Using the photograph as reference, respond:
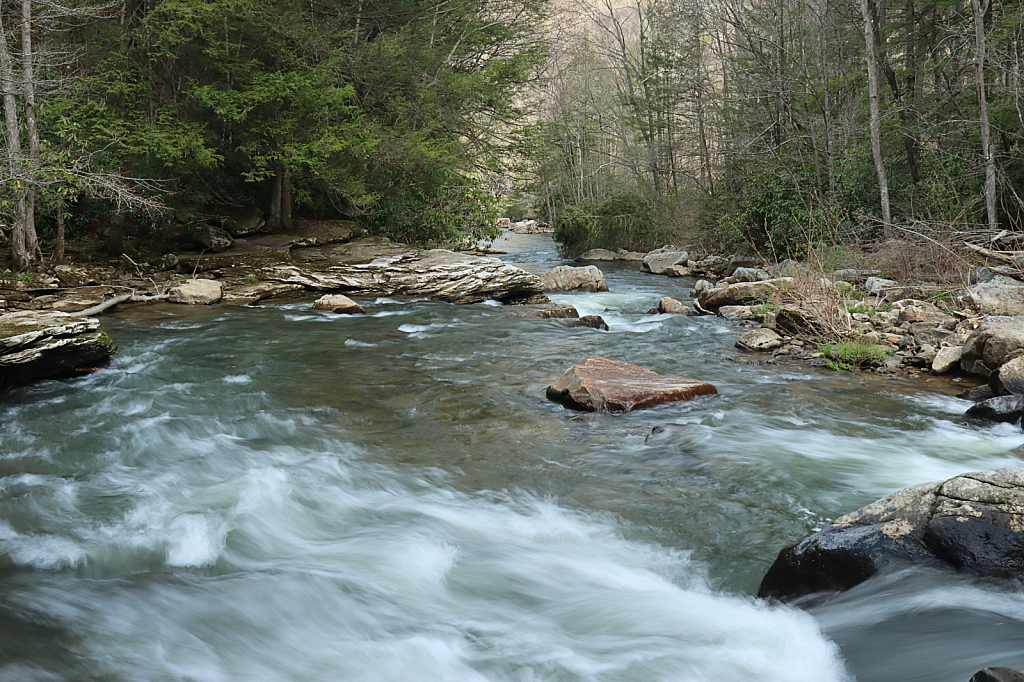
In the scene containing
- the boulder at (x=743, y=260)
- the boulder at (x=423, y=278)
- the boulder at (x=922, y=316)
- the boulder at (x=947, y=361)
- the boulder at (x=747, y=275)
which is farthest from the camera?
the boulder at (x=743, y=260)

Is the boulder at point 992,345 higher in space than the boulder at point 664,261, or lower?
lower

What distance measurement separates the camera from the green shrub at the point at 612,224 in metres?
25.0

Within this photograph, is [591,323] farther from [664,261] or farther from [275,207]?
[664,261]

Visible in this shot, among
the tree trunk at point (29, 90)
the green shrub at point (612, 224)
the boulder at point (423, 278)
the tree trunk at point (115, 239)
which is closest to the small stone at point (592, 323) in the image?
the boulder at point (423, 278)

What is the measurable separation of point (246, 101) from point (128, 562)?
11561 mm

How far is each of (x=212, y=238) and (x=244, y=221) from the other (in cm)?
112

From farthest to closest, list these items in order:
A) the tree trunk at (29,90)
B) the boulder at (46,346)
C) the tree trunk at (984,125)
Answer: the tree trunk at (984,125)
the tree trunk at (29,90)
the boulder at (46,346)

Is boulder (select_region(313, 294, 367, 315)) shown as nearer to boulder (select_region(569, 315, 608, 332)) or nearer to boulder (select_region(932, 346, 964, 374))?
boulder (select_region(569, 315, 608, 332))

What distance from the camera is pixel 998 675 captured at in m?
2.16

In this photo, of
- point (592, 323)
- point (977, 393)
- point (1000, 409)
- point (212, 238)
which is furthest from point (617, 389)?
point (212, 238)

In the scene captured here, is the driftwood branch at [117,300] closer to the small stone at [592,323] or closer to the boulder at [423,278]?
the boulder at [423,278]

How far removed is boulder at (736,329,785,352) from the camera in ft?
29.1

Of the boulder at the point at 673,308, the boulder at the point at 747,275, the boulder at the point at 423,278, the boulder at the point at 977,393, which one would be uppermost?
the boulder at the point at 423,278

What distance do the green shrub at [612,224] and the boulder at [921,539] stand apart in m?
22.3
